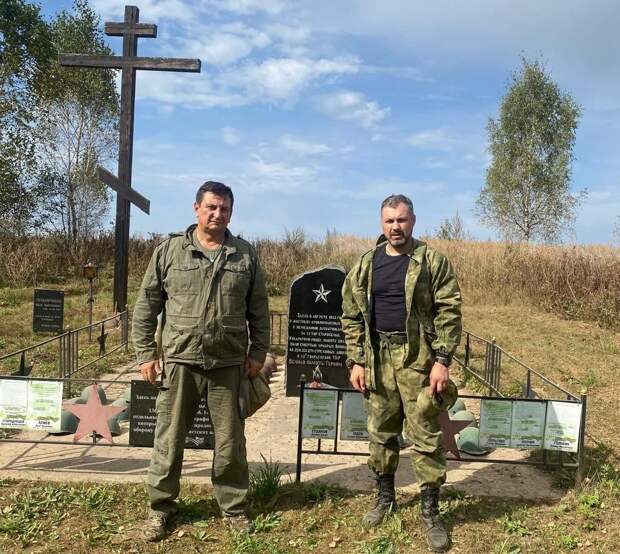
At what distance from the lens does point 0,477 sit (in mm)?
3873

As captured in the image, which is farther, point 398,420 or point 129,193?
point 129,193

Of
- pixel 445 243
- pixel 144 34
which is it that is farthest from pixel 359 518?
pixel 445 243

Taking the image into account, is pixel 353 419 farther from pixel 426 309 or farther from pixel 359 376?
Answer: pixel 426 309

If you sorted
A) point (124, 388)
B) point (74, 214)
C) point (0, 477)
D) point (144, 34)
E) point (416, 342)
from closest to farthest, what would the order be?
point (416, 342), point (0, 477), point (124, 388), point (144, 34), point (74, 214)

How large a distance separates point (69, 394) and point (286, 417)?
2.42 metres

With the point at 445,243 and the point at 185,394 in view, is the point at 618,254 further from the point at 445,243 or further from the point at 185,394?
the point at 185,394

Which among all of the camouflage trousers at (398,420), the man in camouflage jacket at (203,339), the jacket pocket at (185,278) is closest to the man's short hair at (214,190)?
the man in camouflage jacket at (203,339)

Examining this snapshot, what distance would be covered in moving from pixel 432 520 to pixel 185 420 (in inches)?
62.2

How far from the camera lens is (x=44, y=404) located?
3.95 metres

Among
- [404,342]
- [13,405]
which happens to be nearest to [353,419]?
[404,342]

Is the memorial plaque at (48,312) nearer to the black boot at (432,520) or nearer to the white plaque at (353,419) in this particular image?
the white plaque at (353,419)

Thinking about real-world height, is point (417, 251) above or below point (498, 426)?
above

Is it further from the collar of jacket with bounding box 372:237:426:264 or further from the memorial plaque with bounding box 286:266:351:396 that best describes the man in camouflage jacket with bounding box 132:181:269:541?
the memorial plaque with bounding box 286:266:351:396

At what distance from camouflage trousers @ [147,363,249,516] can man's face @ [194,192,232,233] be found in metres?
0.83
